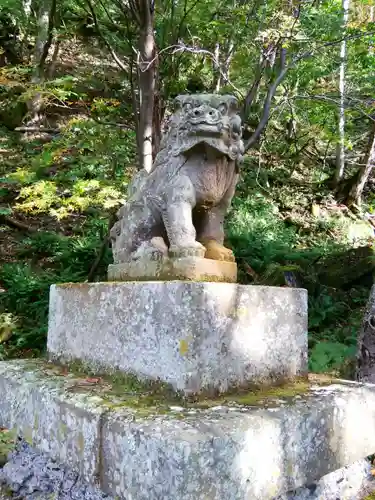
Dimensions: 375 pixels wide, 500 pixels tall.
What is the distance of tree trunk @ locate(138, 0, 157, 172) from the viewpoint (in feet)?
17.1

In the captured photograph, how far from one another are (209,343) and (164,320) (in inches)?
8.8

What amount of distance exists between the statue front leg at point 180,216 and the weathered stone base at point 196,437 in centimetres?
76

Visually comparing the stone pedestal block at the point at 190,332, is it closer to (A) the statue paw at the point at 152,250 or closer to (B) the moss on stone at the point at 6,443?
(A) the statue paw at the point at 152,250

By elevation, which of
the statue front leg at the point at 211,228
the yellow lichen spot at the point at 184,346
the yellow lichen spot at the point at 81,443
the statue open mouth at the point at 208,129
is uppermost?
the statue open mouth at the point at 208,129

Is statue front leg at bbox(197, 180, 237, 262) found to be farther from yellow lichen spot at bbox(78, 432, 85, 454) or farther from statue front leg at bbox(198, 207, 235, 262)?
yellow lichen spot at bbox(78, 432, 85, 454)

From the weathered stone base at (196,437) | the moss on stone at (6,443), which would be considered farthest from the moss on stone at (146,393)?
the moss on stone at (6,443)

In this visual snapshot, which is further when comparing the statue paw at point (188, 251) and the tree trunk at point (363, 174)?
the tree trunk at point (363, 174)

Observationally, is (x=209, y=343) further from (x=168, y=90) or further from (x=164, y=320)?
(x=168, y=90)

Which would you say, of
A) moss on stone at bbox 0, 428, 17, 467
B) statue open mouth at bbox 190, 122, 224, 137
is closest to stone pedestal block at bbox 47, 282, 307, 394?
moss on stone at bbox 0, 428, 17, 467

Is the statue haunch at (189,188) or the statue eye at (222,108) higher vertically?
the statue eye at (222,108)

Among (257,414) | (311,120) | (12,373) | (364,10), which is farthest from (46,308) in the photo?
(364,10)

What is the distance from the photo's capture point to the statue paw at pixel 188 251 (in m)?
2.23

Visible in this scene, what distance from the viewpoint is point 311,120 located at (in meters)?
10.7

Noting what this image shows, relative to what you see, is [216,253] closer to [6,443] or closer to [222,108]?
[222,108]
